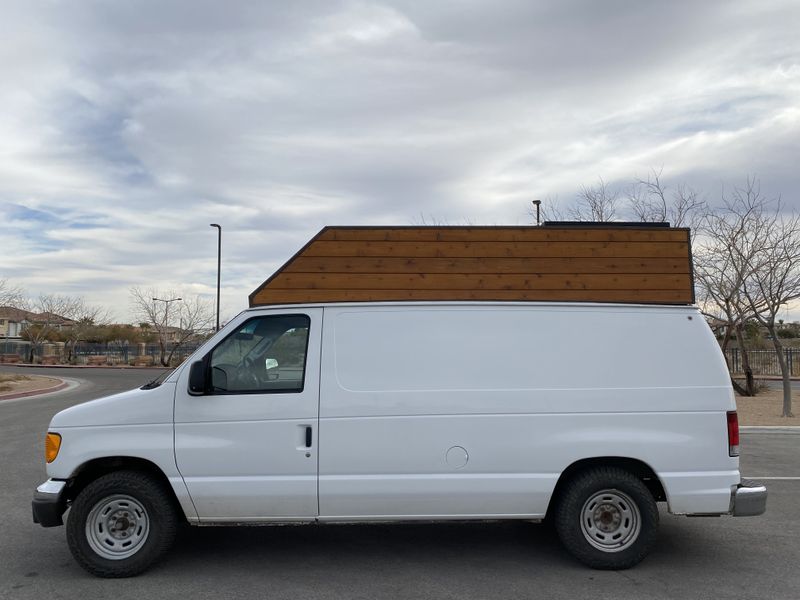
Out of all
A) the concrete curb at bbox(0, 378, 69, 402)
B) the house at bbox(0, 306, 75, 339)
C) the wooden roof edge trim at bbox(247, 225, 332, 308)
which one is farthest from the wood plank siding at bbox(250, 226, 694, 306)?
the house at bbox(0, 306, 75, 339)

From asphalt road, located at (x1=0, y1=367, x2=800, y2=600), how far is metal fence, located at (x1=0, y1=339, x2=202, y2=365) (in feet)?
140

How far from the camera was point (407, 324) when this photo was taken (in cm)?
509

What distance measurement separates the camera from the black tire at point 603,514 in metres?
4.92

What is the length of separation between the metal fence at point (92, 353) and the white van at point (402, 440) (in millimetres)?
43428

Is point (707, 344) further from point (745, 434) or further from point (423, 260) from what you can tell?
point (745, 434)

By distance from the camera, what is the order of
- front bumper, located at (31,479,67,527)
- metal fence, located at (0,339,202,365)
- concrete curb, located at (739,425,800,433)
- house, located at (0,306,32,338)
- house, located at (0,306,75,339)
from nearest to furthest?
front bumper, located at (31,479,67,527)
concrete curb, located at (739,425,800,433)
metal fence, located at (0,339,202,365)
house, located at (0,306,75,339)
house, located at (0,306,32,338)

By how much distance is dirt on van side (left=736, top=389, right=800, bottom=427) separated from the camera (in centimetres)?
1391

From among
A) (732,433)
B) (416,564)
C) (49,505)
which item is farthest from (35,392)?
(732,433)

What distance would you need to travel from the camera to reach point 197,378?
4.81 metres

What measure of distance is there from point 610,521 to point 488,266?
211 centimetres

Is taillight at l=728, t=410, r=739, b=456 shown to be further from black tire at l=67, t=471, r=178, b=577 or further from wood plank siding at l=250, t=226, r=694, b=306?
black tire at l=67, t=471, r=178, b=577

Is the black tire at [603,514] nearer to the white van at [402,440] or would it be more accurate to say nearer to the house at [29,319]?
the white van at [402,440]

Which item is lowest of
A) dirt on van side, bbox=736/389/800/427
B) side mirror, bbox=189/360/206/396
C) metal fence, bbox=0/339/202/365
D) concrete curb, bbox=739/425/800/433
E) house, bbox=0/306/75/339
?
concrete curb, bbox=739/425/800/433

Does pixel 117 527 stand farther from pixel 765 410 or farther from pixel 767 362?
pixel 767 362
